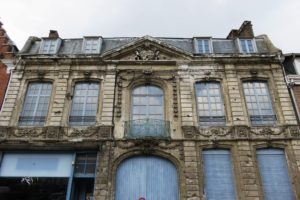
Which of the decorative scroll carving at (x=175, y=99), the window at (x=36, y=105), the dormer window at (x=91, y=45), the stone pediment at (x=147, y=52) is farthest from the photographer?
the dormer window at (x=91, y=45)

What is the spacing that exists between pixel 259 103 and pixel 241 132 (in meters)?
1.77

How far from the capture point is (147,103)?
12086mm

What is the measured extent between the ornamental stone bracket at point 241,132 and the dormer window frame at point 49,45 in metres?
6.85

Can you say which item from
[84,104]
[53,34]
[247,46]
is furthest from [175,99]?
[53,34]

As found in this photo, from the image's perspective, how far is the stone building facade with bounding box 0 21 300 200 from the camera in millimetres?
10352

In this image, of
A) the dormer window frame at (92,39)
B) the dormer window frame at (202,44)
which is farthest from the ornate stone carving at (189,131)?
the dormer window frame at (92,39)

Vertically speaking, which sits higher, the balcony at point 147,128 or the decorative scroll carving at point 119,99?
the decorative scroll carving at point 119,99

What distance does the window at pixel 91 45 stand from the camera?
44.3 feet

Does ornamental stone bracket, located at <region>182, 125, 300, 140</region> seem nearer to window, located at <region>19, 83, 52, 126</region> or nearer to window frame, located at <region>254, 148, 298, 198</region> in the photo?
window frame, located at <region>254, 148, 298, 198</region>

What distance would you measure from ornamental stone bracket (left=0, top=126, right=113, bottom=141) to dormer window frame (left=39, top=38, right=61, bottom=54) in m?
3.91

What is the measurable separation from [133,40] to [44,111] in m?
4.92

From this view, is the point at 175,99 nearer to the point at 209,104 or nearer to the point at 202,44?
the point at 209,104

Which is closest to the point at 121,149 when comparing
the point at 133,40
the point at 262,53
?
the point at 133,40

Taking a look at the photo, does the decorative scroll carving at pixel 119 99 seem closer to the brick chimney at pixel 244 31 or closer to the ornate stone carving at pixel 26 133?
the ornate stone carving at pixel 26 133
